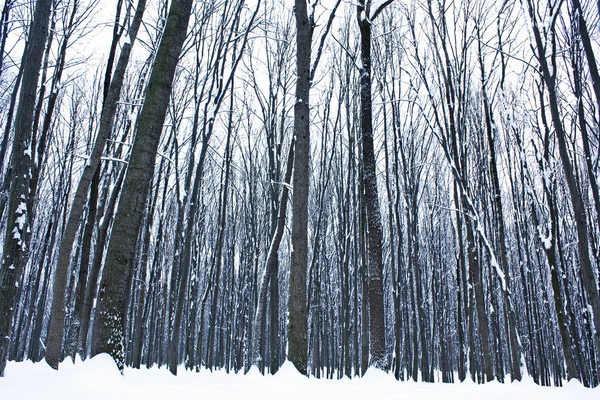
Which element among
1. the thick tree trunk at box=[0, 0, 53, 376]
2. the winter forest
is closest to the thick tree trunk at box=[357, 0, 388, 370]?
the winter forest

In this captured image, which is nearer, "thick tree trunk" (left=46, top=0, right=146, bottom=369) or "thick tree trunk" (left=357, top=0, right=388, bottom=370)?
"thick tree trunk" (left=357, top=0, right=388, bottom=370)

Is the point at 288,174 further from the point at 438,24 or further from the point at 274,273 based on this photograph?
the point at 438,24

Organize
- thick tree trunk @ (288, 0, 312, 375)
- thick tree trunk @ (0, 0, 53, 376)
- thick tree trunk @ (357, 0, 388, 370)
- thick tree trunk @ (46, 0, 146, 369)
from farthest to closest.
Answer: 1. thick tree trunk @ (46, 0, 146, 369)
2. thick tree trunk @ (357, 0, 388, 370)
3. thick tree trunk @ (288, 0, 312, 375)
4. thick tree trunk @ (0, 0, 53, 376)

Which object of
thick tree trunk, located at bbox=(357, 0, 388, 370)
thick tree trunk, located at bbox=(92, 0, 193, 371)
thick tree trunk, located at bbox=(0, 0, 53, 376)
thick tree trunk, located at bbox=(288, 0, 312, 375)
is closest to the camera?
thick tree trunk, located at bbox=(92, 0, 193, 371)

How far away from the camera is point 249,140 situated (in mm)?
14805

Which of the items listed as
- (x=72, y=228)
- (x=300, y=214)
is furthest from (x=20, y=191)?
(x=300, y=214)

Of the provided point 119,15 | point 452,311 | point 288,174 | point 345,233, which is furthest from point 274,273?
point 452,311

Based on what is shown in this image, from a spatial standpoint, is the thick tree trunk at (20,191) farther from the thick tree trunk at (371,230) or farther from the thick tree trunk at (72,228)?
the thick tree trunk at (371,230)

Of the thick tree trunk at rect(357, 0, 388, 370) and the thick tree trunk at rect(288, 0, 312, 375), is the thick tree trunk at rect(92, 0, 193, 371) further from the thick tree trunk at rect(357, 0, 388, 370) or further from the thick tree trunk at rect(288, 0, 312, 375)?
the thick tree trunk at rect(357, 0, 388, 370)

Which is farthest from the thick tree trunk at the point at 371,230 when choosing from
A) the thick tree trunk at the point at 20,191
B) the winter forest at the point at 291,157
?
the thick tree trunk at the point at 20,191

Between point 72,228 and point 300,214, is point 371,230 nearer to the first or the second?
point 300,214

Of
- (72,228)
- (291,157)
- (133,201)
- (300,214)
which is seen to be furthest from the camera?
(291,157)

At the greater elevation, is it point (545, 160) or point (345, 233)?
point (545, 160)

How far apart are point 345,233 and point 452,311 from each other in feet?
62.1
